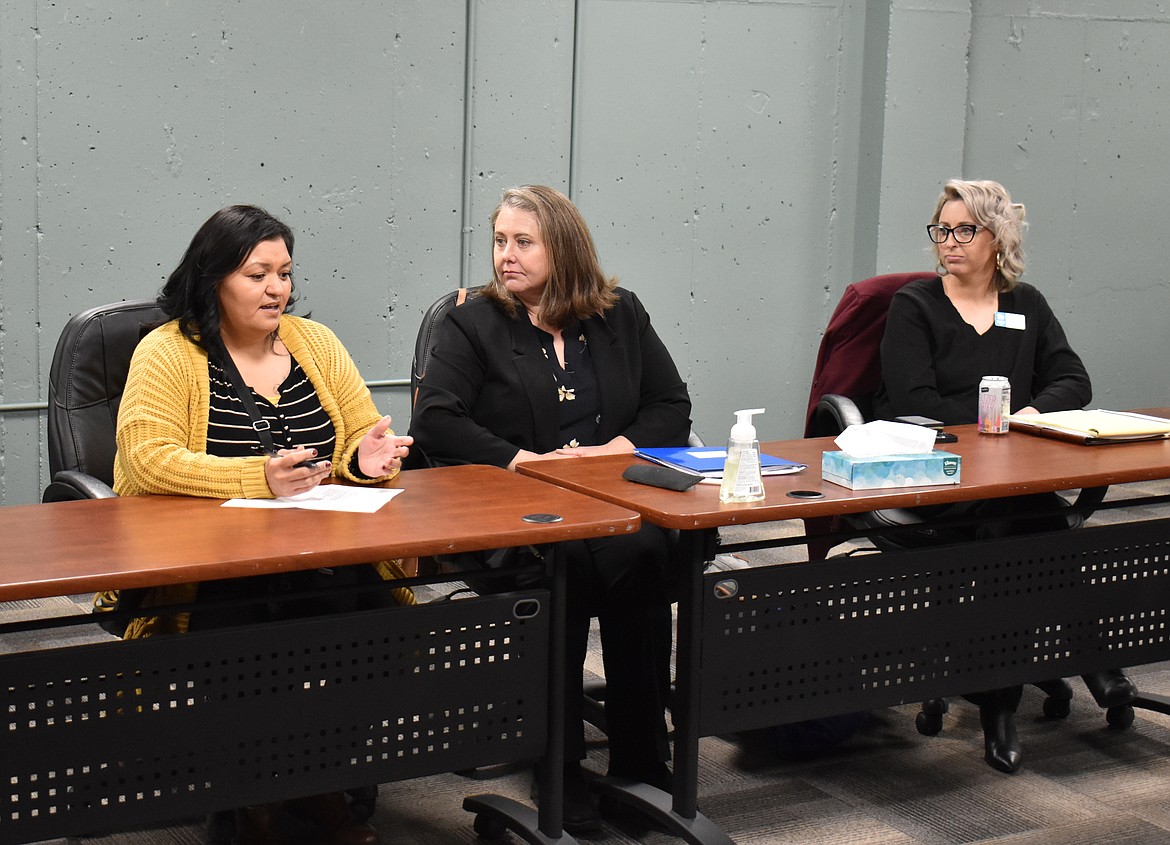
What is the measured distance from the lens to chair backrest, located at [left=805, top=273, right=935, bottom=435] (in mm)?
3650

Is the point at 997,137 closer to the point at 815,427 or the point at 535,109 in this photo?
the point at 535,109

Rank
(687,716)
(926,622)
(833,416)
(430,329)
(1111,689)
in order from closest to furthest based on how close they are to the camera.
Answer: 1. (687,716)
2. (926,622)
3. (430,329)
4. (1111,689)
5. (833,416)

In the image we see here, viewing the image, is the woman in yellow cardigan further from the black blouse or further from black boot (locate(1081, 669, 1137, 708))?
black boot (locate(1081, 669, 1137, 708))

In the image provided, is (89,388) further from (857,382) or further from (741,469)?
(857,382)

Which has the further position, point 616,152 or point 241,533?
point 616,152

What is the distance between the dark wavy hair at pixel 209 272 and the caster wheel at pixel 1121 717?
2329 mm

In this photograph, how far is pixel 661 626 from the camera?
109 inches

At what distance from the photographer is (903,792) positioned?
2906 mm

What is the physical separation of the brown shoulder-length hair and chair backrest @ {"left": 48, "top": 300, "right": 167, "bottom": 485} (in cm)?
84

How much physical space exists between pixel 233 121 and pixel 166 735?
8.99 ft

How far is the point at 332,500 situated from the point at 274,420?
0.38 meters

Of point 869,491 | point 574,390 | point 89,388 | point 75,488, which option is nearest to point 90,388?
point 89,388

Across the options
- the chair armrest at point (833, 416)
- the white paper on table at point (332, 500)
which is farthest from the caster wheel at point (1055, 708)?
the white paper on table at point (332, 500)

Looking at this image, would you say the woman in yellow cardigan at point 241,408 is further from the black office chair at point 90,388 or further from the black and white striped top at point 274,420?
the black office chair at point 90,388
